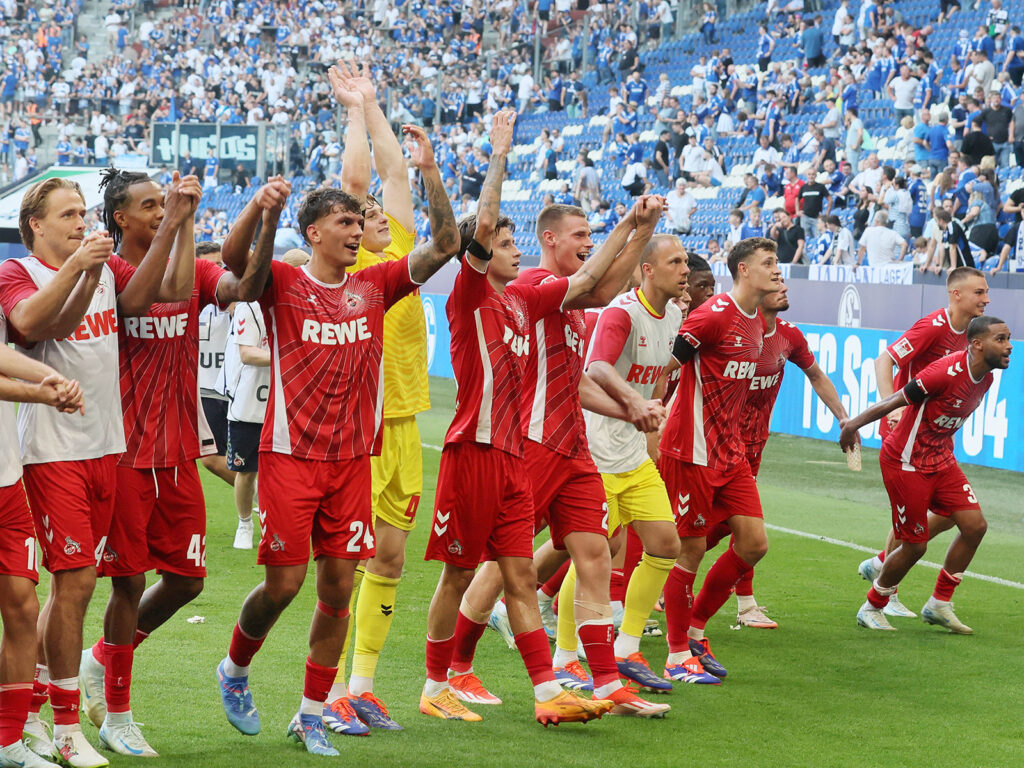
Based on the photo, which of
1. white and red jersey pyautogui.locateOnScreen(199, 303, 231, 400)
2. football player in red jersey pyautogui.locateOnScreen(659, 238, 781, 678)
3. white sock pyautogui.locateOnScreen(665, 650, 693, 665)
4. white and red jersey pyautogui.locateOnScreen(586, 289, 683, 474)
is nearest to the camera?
white and red jersey pyautogui.locateOnScreen(586, 289, 683, 474)

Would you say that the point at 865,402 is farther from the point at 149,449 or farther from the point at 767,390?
the point at 149,449

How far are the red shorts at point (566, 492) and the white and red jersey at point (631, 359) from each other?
0.69 metres

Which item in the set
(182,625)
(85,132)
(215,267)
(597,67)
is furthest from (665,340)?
(85,132)

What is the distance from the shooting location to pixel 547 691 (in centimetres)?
547

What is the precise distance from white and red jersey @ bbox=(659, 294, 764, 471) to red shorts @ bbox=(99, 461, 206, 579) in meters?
2.68

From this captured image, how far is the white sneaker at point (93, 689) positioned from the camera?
5.45m

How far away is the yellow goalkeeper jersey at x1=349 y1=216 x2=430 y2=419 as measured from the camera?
609cm

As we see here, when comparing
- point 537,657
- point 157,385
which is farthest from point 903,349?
point 157,385

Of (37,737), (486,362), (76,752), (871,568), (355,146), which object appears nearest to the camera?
(76,752)

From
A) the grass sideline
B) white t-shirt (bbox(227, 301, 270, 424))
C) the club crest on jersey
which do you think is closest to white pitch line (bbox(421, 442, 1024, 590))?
the grass sideline

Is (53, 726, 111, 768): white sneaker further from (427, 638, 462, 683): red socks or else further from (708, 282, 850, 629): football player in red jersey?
(708, 282, 850, 629): football player in red jersey

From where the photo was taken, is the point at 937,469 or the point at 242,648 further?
the point at 937,469

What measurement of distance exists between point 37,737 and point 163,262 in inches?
72.4

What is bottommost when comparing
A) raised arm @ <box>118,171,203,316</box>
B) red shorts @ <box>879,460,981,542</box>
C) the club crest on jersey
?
red shorts @ <box>879,460,981,542</box>
